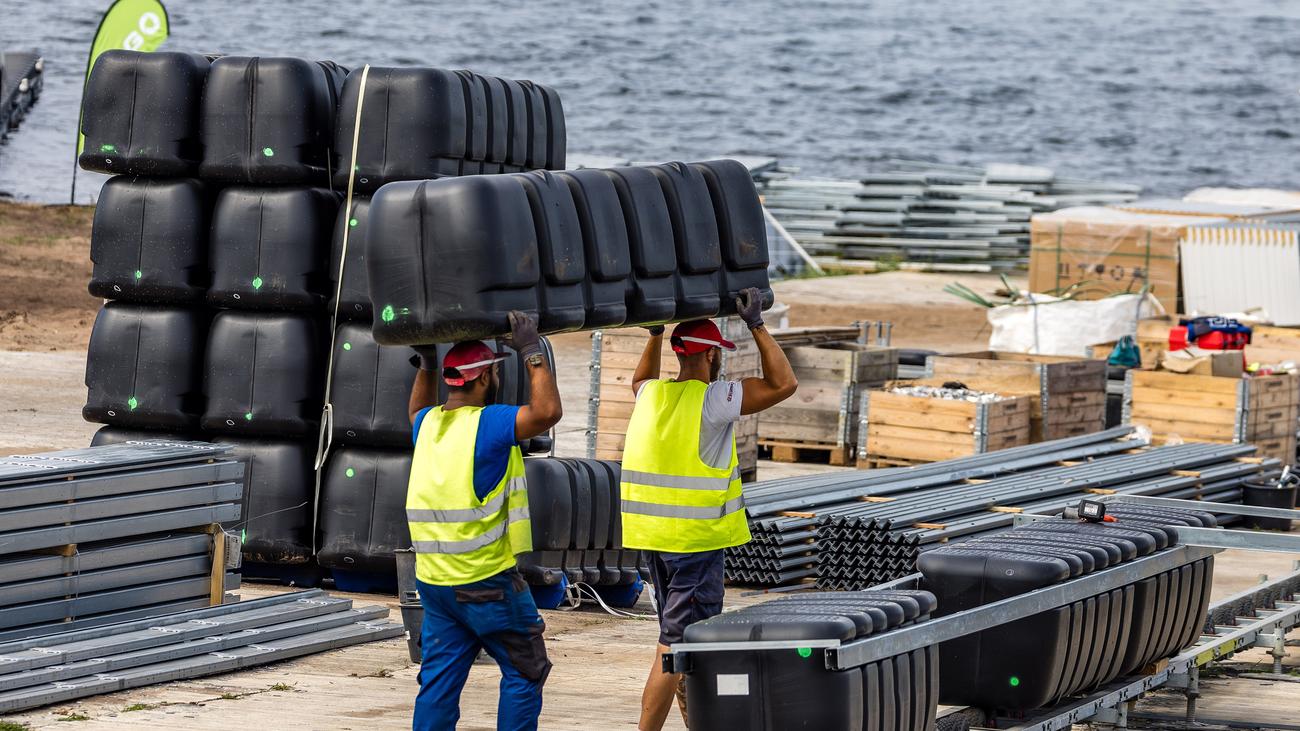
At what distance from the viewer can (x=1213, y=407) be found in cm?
1886

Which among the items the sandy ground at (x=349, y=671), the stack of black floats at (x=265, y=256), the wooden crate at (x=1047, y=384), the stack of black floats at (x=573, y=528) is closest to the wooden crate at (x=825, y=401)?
the sandy ground at (x=349, y=671)

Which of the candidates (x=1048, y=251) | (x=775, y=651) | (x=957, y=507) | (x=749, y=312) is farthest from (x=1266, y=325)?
(x=775, y=651)

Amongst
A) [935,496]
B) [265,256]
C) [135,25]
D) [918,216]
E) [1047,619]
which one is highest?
[135,25]

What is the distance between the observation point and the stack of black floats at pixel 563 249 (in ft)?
27.0

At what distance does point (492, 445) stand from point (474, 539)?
0.39 m

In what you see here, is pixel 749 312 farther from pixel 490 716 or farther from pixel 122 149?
pixel 122 149

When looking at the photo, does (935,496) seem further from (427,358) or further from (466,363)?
(466,363)

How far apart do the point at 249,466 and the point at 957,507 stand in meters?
5.30

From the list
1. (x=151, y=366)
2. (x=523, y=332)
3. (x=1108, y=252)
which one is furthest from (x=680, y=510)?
(x=1108, y=252)

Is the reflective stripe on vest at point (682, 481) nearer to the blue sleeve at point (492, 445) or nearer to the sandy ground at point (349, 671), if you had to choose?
the blue sleeve at point (492, 445)

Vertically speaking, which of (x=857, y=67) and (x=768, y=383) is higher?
(x=857, y=67)

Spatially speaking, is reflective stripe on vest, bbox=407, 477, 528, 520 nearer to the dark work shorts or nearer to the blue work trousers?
the blue work trousers

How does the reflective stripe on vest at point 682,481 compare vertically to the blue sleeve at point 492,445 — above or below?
below

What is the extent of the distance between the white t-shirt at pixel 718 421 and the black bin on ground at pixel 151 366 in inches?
220
